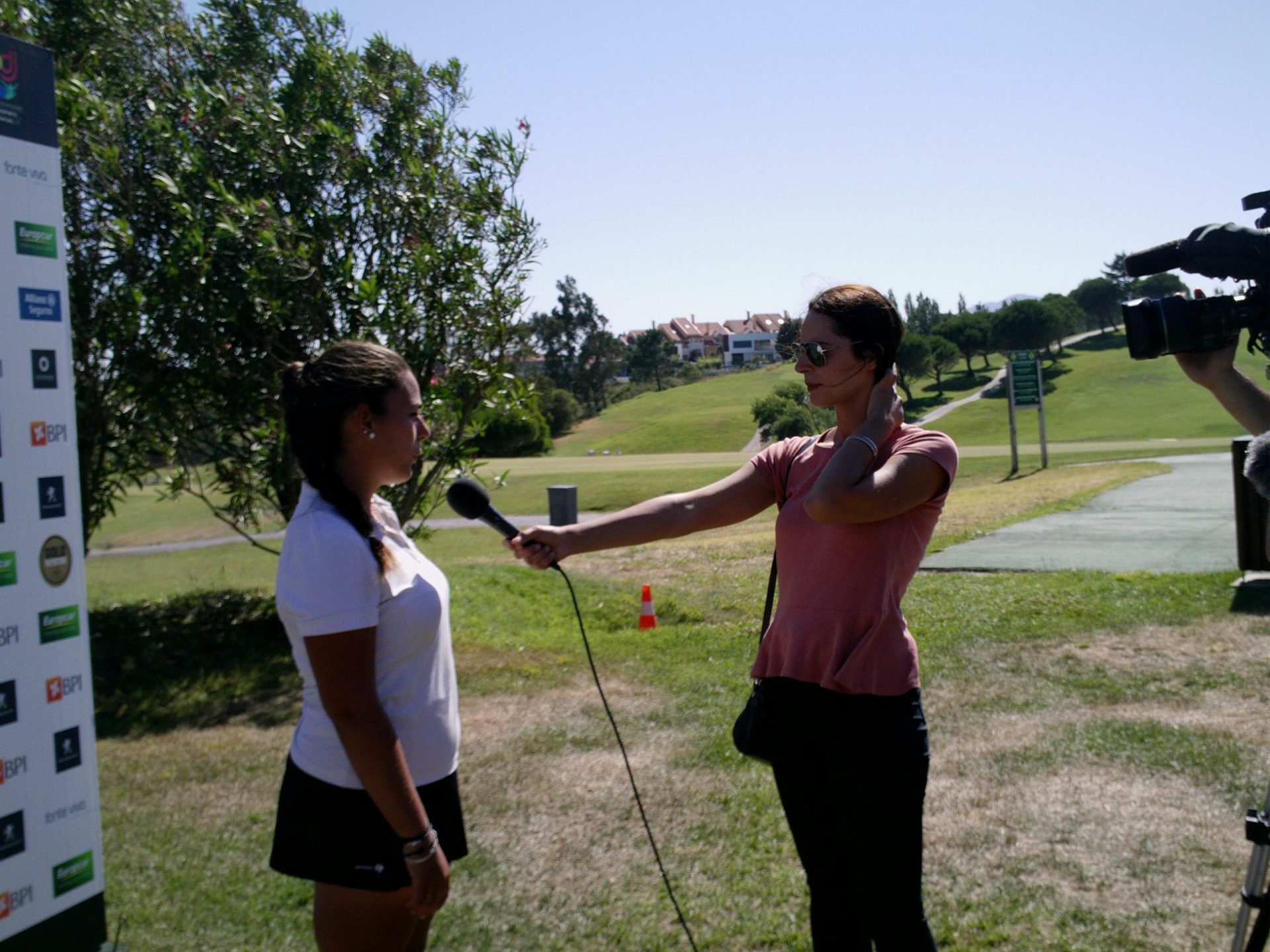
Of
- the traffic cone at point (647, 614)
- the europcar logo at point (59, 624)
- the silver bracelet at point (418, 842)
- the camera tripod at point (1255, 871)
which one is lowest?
the traffic cone at point (647, 614)

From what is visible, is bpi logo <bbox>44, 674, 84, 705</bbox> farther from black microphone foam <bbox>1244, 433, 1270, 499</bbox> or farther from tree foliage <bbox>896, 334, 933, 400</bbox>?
tree foliage <bbox>896, 334, 933, 400</bbox>

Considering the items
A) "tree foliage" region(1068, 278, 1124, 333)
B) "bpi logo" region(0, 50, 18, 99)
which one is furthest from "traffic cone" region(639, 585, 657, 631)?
"tree foliage" region(1068, 278, 1124, 333)

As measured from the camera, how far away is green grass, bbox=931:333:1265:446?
3756cm

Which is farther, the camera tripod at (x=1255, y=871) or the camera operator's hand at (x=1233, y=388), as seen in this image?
the camera tripod at (x=1255, y=871)

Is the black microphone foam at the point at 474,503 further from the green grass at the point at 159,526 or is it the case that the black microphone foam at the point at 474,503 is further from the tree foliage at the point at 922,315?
the green grass at the point at 159,526

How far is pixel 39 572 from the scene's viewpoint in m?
3.43

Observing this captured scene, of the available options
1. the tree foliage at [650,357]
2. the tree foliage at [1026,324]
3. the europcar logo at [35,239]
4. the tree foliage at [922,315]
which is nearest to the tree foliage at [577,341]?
the tree foliage at [650,357]

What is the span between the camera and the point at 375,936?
2.44 m

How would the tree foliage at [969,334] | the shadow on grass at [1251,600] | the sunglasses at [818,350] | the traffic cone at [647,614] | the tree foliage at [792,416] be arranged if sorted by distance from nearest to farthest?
1. the sunglasses at [818,350]
2. the tree foliage at [792,416]
3. the shadow on grass at [1251,600]
4. the traffic cone at [647,614]
5. the tree foliage at [969,334]

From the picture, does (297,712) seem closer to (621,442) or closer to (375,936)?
(375,936)

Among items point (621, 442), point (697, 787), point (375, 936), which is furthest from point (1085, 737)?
point (621, 442)

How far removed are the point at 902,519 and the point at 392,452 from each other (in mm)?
1286

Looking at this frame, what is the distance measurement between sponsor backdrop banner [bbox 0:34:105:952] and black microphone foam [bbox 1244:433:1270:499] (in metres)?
3.50

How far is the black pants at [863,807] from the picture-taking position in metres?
2.52
